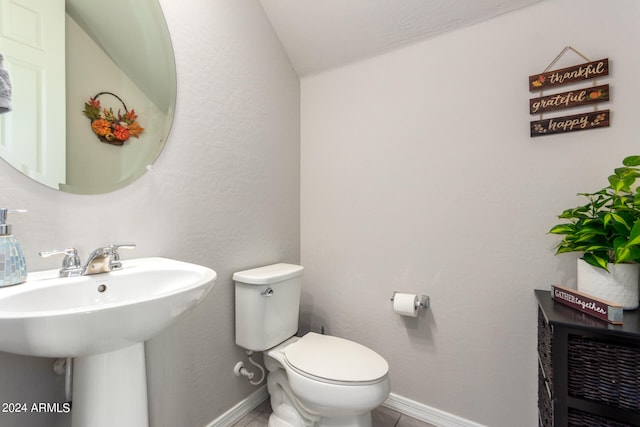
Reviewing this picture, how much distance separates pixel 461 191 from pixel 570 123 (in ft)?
1.60

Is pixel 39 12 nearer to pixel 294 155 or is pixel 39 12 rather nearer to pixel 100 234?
pixel 100 234

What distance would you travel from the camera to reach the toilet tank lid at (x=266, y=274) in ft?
4.37

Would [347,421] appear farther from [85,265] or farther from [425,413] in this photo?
[85,265]

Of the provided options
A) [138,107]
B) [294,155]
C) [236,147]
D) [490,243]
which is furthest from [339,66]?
[490,243]

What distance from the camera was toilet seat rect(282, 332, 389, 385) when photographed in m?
1.10

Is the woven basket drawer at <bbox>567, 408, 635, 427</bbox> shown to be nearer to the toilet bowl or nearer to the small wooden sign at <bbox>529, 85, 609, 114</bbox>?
the toilet bowl

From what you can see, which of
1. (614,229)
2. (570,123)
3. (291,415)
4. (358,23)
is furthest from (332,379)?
(358,23)

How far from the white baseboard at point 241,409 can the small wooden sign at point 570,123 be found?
6.21ft

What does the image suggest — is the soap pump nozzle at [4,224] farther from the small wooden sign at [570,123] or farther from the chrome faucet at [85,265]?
the small wooden sign at [570,123]

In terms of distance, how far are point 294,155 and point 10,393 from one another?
157 centimetres

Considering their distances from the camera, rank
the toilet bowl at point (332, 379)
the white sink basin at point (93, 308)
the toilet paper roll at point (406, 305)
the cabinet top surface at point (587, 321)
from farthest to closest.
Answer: the toilet paper roll at point (406, 305) < the toilet bowl at point (332, 379) < the cabinet top surface at point (587, 321) < the white sink basin at point (93, 308)

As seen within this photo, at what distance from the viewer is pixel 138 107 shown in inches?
44.4

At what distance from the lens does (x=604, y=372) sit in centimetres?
84

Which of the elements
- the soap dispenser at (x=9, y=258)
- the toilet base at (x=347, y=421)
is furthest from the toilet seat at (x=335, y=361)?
the soap dispenser at (x=9, y=258)
